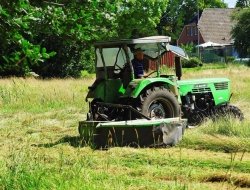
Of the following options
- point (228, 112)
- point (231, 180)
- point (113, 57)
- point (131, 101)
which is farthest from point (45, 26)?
point (228, 112)

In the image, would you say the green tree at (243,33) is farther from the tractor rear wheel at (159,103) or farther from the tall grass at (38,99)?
the tractor rear wheel at (159,103)

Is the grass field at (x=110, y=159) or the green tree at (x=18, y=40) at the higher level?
the green tree at (x=18, y=40)

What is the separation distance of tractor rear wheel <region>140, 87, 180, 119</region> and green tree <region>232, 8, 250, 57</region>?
44.4 metres

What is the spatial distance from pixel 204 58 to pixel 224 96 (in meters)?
50.1

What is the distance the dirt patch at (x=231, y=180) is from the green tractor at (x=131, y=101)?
2.95 metres

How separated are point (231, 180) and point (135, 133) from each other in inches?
144

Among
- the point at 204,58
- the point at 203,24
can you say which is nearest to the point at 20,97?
the point at 204,58

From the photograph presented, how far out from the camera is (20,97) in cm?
1945

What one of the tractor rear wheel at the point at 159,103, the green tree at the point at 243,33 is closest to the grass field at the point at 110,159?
the tractor rear wheel at the point at 159,103

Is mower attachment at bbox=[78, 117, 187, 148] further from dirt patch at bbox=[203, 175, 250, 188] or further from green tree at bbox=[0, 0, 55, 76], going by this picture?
green tree at bbox=[0, 0, 55, 76]

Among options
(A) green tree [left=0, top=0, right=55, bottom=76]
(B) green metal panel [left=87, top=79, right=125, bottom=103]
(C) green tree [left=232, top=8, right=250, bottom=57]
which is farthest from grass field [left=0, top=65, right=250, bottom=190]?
(C) green tree [left=232, top=8, right=250, bottom=57]

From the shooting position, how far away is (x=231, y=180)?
6.68 meters

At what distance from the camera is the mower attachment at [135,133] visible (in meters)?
10.1

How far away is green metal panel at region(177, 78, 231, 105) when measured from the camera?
12781 mm
